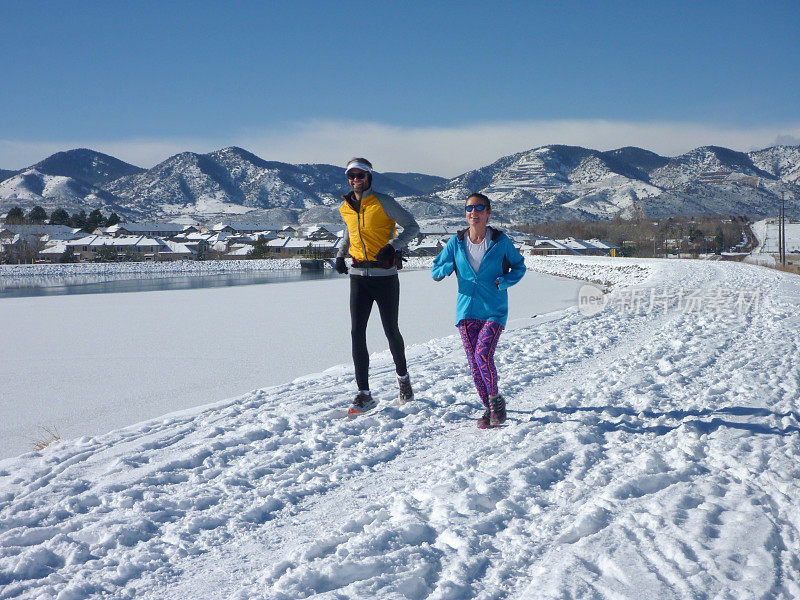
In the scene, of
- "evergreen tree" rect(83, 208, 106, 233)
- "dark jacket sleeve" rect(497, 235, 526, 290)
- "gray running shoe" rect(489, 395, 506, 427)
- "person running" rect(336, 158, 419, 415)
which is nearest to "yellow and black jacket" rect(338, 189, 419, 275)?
"person running" rect(336, 158, 419, 415)

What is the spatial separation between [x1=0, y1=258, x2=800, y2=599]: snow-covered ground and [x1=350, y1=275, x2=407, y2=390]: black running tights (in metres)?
0.42

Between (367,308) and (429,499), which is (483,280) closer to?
(367,308)

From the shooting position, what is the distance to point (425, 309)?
48.1 feet

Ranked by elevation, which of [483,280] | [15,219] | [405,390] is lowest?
[405,390]

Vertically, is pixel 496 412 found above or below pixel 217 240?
below

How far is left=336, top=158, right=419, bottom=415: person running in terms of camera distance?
429 centimetres

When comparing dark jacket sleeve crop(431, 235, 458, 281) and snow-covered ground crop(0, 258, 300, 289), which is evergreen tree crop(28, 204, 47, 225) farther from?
dark jacket sleeve crop(431, 235, 458, 281)

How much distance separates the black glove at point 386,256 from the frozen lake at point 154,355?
1387 mm

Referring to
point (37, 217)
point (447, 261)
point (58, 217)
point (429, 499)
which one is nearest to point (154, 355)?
point (447, 261)

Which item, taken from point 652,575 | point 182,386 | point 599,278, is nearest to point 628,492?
point 652,575

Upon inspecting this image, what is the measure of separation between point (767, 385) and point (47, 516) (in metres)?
5.42

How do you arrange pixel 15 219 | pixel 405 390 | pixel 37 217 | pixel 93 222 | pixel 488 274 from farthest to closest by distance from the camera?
1. pixel 93 222
2. pixel 37 217
3. pixel 15 219
4. pixel 405 390
5. pixel 488 274

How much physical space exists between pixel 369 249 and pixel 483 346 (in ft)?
3.46

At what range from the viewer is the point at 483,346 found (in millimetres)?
4129
